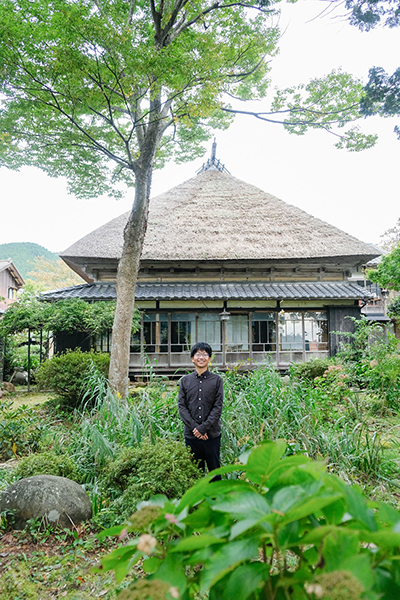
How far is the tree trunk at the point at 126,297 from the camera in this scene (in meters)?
6.50

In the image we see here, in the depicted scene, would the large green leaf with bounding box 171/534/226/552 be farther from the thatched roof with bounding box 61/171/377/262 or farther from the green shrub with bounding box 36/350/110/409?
the thatched roof with bounding box 61/171/377/262

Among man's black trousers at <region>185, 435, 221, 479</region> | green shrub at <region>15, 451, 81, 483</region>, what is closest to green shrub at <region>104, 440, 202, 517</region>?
man's black trousers at <region>185, 435, 221, 479</region>

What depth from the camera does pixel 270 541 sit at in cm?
64

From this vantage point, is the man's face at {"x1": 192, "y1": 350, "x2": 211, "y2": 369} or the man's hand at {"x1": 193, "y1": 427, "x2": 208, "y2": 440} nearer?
the man's hand at {"x1": 193, "y1": 427, "x2": 208, "y2": 440}

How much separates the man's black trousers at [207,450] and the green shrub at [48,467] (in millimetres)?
1274

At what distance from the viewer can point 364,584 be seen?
45 centimetres

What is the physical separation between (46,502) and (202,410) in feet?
5.11

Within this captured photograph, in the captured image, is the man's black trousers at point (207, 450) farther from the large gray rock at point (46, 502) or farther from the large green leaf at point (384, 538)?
the large green leaf at point (384, 538)

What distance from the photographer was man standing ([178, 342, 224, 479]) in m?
3.28

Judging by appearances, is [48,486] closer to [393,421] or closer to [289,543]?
[289,543]

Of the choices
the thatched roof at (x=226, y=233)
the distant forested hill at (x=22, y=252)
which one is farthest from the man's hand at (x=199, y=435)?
the distant forested hill at (x=22, y=252)

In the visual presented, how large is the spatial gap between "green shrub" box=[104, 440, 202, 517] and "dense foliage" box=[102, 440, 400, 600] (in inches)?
96.2

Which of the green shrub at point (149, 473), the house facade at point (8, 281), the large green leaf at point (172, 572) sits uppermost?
the house facade at point (8, 281)

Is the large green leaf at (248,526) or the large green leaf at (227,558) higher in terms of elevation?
the large green leaf at (248,526)
